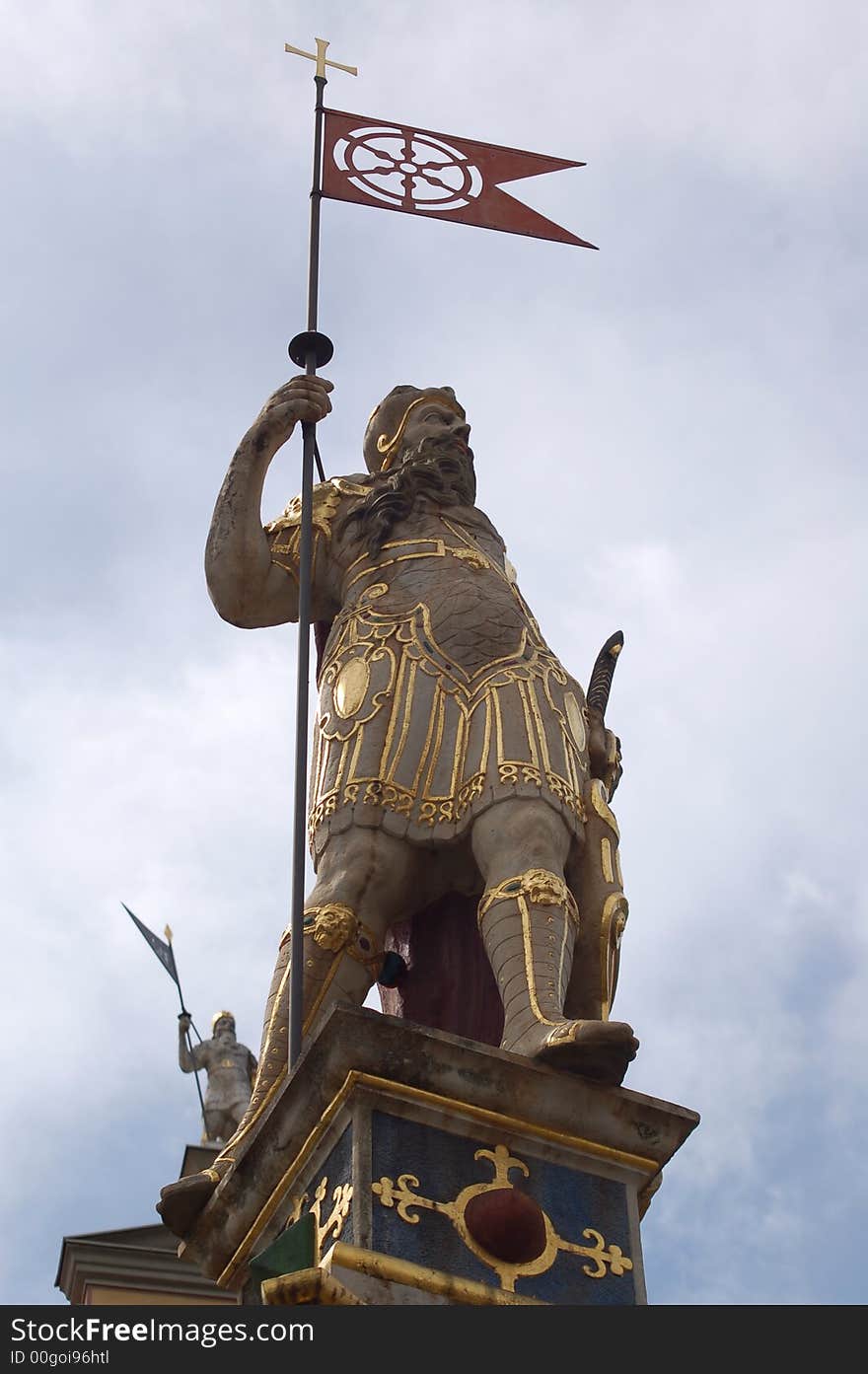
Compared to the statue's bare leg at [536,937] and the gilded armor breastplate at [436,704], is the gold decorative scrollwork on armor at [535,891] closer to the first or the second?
the statue's bare leg at [536,937]

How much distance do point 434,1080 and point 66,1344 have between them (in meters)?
1.52

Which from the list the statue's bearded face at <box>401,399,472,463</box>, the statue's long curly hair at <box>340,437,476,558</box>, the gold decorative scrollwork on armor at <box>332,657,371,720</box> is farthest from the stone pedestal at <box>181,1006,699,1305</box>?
the statue's bearded face at <box>401,399,472,463</box>

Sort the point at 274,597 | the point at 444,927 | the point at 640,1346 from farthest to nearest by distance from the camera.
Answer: the point at 274,597 → the point at 444,927 → the point at 640,1346

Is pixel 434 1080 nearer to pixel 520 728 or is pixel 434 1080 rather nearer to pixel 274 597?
pixel 520 728

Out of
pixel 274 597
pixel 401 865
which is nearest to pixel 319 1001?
pixel 401 865

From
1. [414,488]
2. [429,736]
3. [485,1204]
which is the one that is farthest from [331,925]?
[414,488]

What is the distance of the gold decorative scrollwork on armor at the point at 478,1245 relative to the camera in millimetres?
7246

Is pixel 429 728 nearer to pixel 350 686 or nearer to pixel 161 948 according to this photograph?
pixel 350 686

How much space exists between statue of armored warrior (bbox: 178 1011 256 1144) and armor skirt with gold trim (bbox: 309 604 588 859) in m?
5.76

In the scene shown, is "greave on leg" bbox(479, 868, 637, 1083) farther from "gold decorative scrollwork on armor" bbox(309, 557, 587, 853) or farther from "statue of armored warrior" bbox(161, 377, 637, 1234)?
"gold decorative scrollwork on armor" bbox(309, 557, 587, 853)

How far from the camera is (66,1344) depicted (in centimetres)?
650

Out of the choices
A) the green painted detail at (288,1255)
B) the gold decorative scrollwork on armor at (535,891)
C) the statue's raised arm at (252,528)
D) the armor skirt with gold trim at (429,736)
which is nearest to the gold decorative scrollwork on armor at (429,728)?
the armor skirt with gold trim at (429,736)

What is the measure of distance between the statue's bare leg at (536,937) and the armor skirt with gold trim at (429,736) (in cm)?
12

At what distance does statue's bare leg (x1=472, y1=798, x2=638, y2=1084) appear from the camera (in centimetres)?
757
